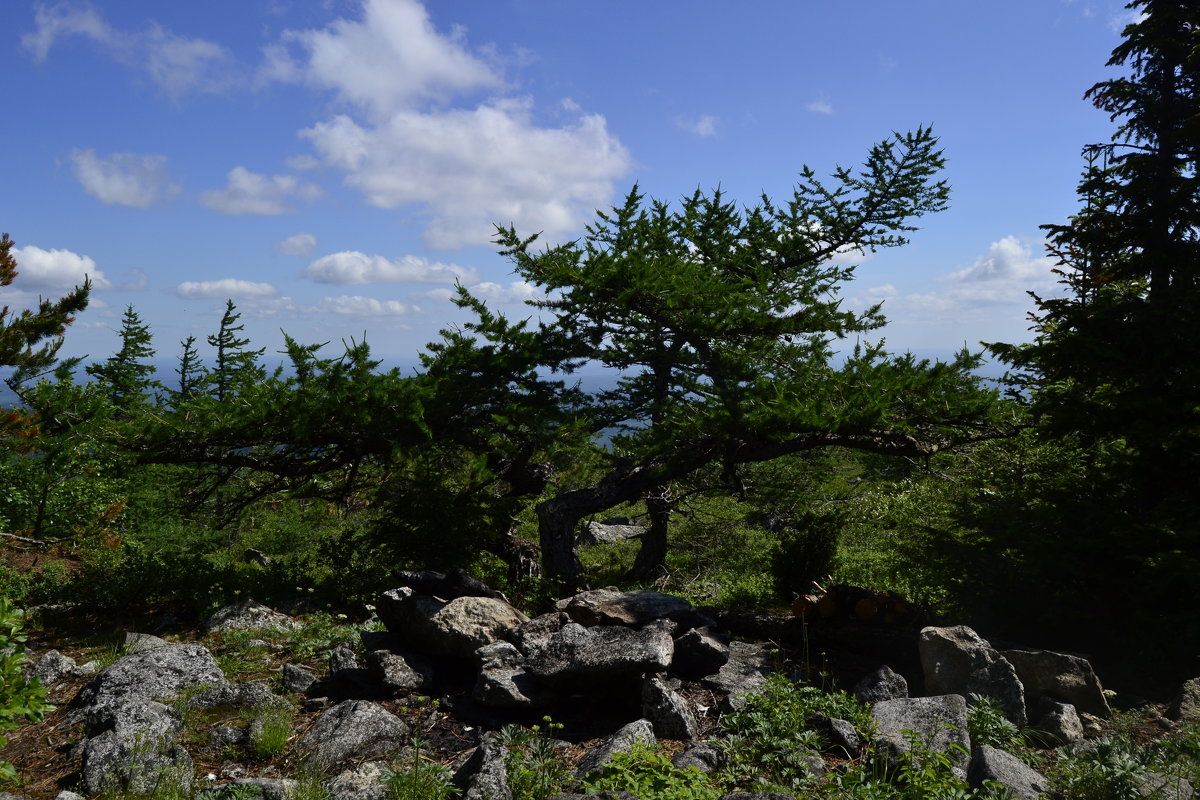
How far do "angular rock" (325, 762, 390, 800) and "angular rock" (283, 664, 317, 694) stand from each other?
1.90 meters

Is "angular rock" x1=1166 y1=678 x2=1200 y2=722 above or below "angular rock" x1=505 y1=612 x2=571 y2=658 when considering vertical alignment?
above

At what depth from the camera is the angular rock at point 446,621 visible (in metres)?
7.56

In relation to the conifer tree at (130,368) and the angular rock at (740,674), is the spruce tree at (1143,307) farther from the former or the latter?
the conifer tree at (130,368)

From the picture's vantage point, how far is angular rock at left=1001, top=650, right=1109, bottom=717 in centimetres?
691

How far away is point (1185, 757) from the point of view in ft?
16.5

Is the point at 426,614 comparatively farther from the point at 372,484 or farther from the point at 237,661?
the point at 372,484

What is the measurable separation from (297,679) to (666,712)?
12.2 ft

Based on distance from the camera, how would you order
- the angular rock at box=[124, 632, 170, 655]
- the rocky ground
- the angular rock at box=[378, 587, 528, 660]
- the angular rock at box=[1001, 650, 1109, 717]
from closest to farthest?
the rocky ground → the angular rock at box=[1001, 650, 1109, 717] → the angular rock at box=[378, 587, 528, 660] → the angular rock at box=[124, 632, 170, 655]

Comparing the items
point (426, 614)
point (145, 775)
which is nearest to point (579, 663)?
point (426, 614)

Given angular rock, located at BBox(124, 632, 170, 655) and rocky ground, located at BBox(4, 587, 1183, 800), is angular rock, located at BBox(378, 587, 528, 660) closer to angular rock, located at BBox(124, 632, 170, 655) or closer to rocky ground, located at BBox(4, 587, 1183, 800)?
rocky ground, located at BBox(4, 587, 1183, 800)

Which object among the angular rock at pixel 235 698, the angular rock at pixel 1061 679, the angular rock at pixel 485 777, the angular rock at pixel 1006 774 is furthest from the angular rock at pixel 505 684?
the angular rock at pixel 1061 679

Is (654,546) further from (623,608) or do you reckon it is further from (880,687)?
(880,687)

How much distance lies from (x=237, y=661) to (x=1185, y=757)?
858cm

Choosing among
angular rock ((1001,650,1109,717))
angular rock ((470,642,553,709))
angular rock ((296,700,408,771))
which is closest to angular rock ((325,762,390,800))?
angular rock ((296,700,408,771))
